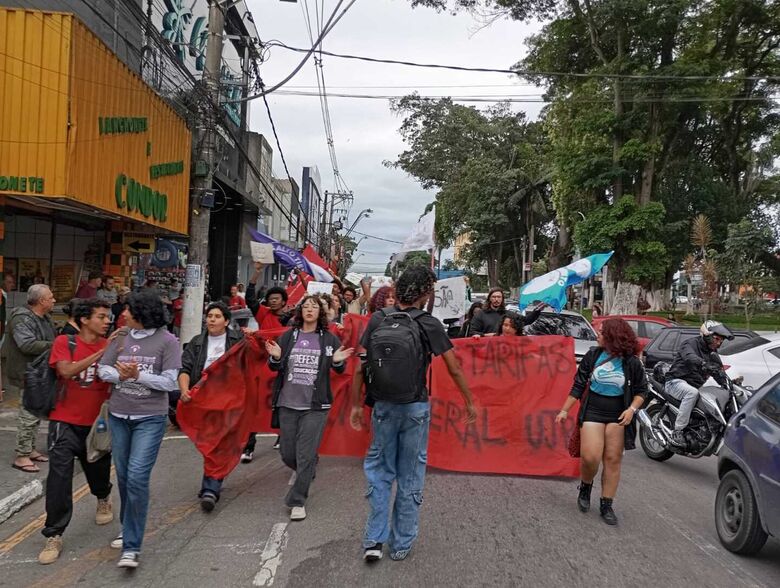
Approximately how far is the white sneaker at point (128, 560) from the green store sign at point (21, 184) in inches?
262

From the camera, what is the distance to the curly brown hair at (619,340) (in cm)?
530

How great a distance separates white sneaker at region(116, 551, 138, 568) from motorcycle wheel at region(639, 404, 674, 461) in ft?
18.5

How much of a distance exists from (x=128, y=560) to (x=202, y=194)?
8.30 metres

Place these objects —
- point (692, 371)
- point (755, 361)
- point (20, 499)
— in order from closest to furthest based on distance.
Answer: point (20, 499)
point (692, 371)
point (755, 361)

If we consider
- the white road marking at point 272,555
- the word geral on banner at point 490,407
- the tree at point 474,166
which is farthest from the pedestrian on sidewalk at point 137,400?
the tree at point 474,166

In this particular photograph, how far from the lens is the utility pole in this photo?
37.7 feet

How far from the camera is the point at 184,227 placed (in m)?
15.6

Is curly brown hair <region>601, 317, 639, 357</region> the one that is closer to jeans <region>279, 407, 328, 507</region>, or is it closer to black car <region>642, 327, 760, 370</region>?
jeans <region>279, 407, 328, 507</region>

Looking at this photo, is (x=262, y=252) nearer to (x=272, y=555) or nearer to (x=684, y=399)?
(x=684, y=399)

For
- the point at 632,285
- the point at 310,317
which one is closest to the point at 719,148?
the point at 632,285

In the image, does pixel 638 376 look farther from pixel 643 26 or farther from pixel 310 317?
pixel 643 26

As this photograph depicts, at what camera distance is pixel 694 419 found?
23.1 feet

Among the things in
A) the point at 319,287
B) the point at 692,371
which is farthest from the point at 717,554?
the point at 319,287

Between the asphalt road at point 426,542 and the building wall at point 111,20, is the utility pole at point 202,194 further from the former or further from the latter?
the asphalt road at point 426,542
